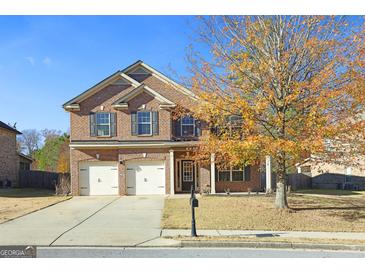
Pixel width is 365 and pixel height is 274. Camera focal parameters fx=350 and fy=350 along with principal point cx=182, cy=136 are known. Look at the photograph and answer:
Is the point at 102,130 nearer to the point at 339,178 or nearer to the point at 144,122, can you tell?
the point at 144,122

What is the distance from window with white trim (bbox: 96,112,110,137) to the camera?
23188 mm

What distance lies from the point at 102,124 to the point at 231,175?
9268 mm

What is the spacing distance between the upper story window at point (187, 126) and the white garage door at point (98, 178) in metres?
5.05

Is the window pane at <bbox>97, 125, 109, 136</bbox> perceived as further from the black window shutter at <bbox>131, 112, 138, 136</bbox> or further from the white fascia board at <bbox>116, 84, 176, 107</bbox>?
the white fascia board at <bbox>116, 84, 176, 107</bbox>

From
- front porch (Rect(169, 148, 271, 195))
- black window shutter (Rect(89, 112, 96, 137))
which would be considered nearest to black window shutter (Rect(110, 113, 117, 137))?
black window shutter (Rect(89, 112, 96, 137))

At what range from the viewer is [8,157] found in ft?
103

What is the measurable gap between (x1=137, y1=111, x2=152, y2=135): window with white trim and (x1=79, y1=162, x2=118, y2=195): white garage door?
2.86 m

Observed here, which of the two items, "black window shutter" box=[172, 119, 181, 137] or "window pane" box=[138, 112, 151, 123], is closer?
"window pane" box=[138, 112, 151, 123]

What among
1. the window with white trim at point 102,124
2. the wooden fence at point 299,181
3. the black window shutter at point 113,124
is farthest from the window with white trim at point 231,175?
the window with white trim at point 102,124

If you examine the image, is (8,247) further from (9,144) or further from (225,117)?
(9,144)

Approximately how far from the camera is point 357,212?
591 inches

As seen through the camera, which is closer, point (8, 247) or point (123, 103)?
point (8, 247)
